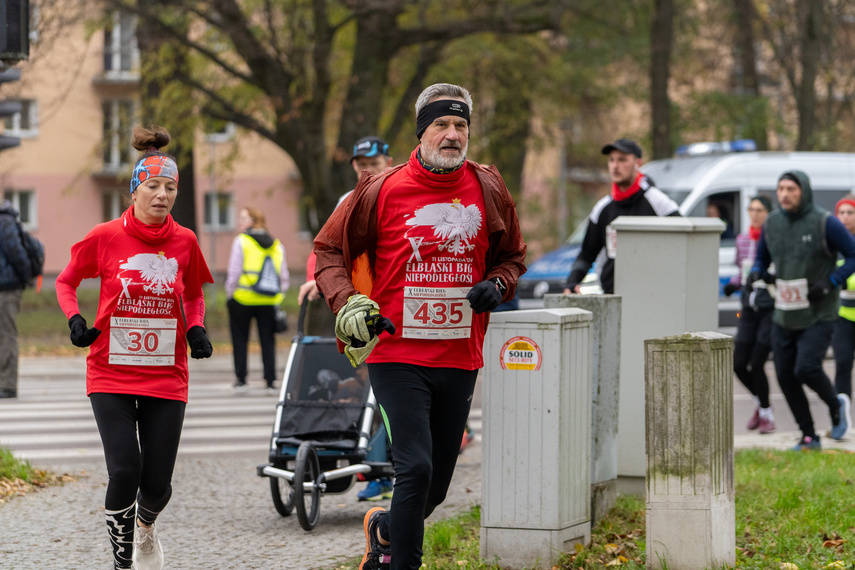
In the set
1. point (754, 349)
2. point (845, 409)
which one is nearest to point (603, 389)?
point (845, 409)

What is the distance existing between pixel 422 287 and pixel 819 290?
5.05m

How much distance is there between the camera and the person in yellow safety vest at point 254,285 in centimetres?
1318

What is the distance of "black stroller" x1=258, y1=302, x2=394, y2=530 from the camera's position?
661 cm

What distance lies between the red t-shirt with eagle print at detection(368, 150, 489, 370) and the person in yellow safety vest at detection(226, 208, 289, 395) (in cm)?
850

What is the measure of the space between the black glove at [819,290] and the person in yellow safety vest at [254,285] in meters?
6.19

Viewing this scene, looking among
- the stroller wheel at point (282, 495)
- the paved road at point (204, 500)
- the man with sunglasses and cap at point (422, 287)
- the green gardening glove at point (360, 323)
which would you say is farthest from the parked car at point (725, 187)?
the green gardening glove at point (360, 323)

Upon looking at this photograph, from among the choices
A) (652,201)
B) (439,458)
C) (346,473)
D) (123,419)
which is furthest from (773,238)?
(123,419)

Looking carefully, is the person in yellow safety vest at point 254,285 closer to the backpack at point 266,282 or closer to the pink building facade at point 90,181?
the backpack at point 266,282

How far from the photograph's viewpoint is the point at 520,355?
209 inches

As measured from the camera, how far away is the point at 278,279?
13.4 metres

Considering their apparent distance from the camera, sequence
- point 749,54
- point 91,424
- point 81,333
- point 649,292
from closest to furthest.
Answer: point 81,333
point 649,292
point 91,424
point 749,54

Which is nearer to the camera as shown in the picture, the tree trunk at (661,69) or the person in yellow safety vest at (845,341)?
the person in yellow safety vest at (845,341)

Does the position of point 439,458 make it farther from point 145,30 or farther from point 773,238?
point 145,30

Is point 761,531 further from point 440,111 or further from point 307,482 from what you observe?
point 440,111
